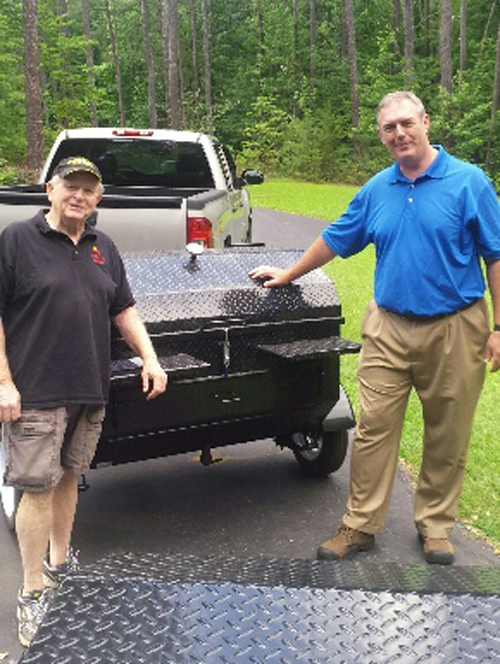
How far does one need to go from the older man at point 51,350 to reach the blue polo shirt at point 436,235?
1.23 m

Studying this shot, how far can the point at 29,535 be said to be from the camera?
332cm

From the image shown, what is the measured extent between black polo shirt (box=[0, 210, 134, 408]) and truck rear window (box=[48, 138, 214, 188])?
18.9 ft

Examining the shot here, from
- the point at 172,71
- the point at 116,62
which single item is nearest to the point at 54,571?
the point at 172,71

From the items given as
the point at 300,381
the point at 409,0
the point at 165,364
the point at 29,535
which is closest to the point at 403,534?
the point at 300,381

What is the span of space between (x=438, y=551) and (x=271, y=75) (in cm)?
5925

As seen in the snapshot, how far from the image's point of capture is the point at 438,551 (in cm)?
402

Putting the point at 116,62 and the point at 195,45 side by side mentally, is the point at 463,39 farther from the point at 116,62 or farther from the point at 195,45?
the point at 116,62

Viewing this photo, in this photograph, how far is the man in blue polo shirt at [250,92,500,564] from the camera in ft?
12.2

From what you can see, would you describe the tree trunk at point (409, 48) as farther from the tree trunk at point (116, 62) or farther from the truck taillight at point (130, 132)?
the truck taillight at point (130, 132)

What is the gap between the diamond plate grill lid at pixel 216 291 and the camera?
12.7 ft

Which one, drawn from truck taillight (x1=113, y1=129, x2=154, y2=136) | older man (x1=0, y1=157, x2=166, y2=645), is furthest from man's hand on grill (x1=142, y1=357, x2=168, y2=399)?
truck taillight (x1=113, y1=129, x2=154, y2=136)

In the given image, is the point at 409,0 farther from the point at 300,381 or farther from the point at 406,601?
the point at 406,601

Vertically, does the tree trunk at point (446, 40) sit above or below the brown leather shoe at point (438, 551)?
above

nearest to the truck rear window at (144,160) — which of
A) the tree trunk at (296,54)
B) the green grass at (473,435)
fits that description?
the green grass at (473,435)
